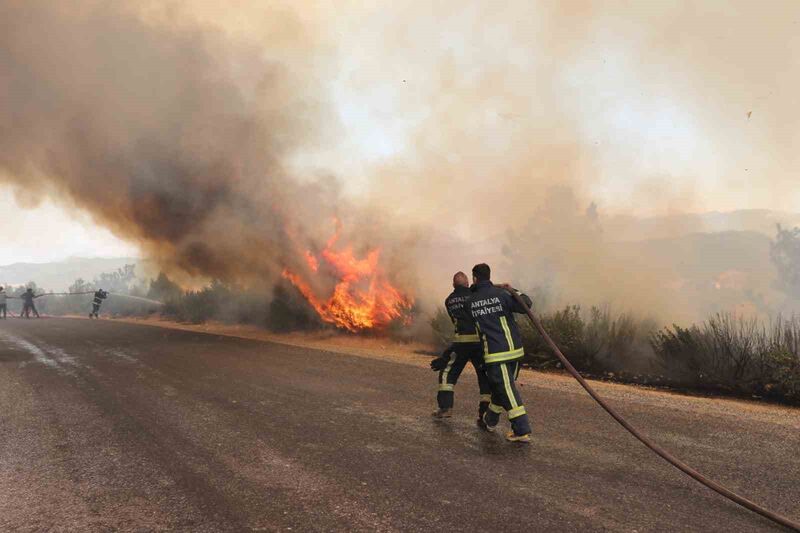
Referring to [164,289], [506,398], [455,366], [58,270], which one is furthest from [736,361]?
[58,270]

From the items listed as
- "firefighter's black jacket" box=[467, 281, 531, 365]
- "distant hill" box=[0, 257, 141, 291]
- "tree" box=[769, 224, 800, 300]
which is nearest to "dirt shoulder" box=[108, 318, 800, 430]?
"firefighter's black jacket" box=[467, 281, 531, 365]

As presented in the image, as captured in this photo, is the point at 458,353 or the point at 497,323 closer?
the point at 497,323

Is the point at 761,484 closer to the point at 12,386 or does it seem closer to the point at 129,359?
the point at 12,386

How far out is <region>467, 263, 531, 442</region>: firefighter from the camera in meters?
4.35

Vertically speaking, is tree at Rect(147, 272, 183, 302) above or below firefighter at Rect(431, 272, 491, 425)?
above

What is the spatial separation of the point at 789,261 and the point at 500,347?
77.0ft

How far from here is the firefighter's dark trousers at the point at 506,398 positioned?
168 inches

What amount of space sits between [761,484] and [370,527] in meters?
2.91

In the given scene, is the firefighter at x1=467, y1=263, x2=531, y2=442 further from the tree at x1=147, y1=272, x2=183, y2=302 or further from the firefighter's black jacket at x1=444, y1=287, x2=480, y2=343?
the tree at x1=147, y1=272, x2=183, y2=302

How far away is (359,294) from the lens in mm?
13391

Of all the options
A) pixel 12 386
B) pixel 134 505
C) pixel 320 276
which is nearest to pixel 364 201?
pixel 320 276

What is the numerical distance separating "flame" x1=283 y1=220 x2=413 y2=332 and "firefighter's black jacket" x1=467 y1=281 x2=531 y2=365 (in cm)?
860

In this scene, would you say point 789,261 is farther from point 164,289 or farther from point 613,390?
point 164,289

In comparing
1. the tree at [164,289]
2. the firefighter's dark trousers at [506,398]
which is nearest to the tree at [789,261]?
the firefighter's dark trousers at [506,398]
